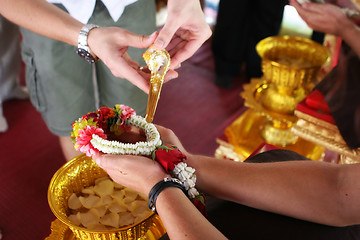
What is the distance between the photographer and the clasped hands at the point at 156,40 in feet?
2.76

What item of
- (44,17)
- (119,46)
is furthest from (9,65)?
(119,46)

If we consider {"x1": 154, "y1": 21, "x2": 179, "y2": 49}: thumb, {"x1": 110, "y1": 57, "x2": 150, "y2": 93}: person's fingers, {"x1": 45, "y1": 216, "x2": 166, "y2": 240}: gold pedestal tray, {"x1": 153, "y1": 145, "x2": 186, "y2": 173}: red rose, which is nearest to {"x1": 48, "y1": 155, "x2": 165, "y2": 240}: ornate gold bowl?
{"x1": 45, "y1": 216, "x2": 166, "y2": 240}: gold pedestal tray

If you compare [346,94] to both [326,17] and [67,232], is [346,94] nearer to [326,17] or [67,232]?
[326,17]

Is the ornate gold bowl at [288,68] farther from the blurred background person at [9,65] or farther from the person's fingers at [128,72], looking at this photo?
the blurred background person at [9,65]

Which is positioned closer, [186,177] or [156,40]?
[186,177]

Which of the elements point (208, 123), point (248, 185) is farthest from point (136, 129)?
point (208, 123)

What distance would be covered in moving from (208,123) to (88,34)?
118 centimetres

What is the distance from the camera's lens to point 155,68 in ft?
2.79

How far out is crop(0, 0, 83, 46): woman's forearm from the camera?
0.95 metres

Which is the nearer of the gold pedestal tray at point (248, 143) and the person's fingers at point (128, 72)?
the person's fingers at point (128, 72)

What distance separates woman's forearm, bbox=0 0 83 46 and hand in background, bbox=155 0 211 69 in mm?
275

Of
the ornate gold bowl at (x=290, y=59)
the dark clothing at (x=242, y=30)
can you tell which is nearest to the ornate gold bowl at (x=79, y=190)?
the ornate gold bowl at (x=290, y=59)

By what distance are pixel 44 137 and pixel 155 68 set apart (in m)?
1.16

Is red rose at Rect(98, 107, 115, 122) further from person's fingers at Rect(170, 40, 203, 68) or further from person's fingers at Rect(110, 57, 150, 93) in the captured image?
person's fingers at Rect(170, 40, 203, 68)
